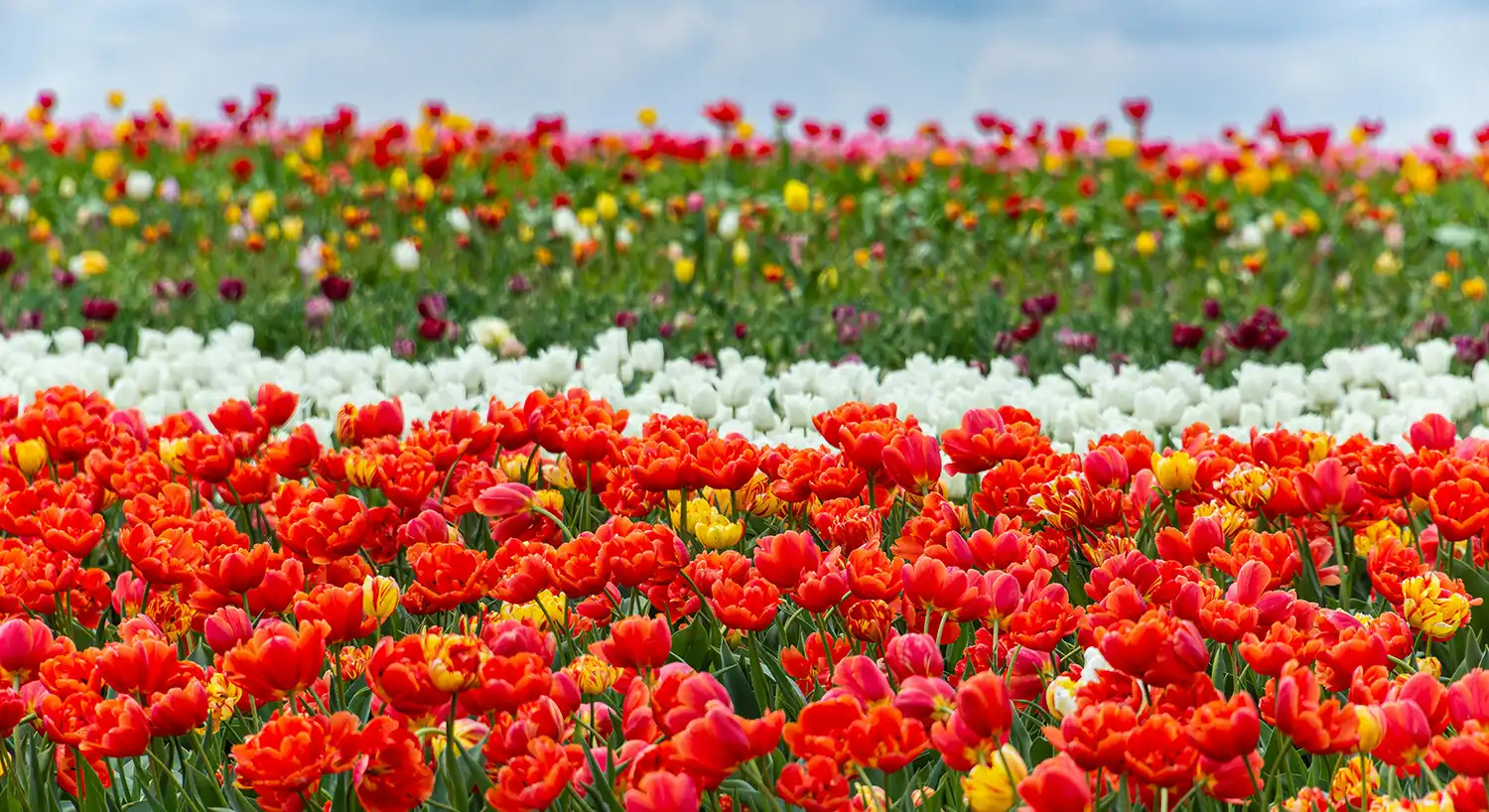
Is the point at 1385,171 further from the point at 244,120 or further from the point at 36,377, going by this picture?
the point at 36,377

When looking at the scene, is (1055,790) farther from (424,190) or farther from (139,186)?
(139,186)

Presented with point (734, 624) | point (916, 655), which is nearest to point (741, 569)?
point (734, 624)

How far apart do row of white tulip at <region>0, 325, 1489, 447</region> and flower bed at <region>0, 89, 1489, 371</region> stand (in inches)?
26.6

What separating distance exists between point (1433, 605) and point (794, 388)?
266 cm

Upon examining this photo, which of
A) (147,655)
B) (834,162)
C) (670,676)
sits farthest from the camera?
(834,162)

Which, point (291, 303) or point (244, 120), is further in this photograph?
point (244, 120)

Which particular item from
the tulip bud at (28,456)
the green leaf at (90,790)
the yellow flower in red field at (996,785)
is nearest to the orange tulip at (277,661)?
the green leaf at (90,790)

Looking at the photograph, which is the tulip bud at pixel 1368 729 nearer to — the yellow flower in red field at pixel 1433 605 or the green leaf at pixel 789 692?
the yellow flower in red field at pixel 1433 605

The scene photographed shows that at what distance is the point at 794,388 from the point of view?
4926mm

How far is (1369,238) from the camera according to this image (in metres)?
11.3

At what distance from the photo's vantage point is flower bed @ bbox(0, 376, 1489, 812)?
180 centimetres

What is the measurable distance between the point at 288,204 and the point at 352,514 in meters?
8.81

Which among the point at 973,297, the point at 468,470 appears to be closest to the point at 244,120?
the point at 973,297

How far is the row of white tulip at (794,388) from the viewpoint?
4504 millimetres
